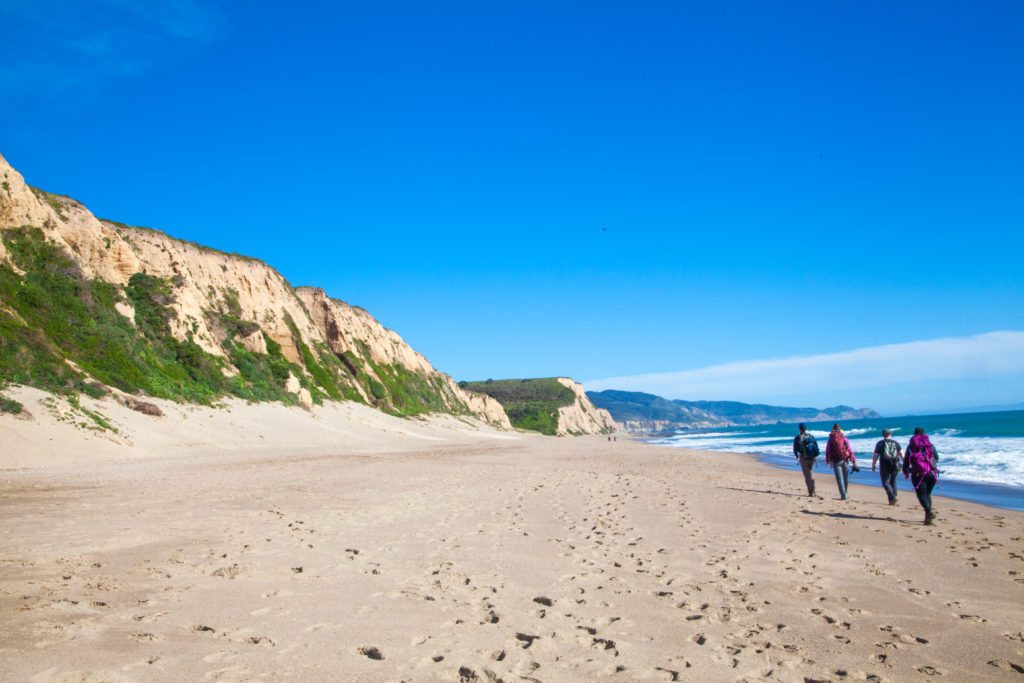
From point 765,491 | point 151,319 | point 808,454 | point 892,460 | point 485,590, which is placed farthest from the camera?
point 151,319

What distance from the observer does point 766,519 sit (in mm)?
11320

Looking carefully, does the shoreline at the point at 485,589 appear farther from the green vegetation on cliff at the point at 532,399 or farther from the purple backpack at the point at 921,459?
the green vegetation on cliff at the point at 532,399

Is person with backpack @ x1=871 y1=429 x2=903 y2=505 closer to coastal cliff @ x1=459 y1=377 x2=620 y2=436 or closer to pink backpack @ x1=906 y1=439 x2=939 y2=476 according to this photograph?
pink backpack @ x1=906 y1=439 x2=939 y2=476

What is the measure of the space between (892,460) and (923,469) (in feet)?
6.40

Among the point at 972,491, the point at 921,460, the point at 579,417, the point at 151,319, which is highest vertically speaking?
the point at 151,319

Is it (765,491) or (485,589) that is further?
(765,491)

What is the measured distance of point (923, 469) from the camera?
37.1 feet

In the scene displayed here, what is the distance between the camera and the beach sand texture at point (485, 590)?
443 cm

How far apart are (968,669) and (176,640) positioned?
5.95m

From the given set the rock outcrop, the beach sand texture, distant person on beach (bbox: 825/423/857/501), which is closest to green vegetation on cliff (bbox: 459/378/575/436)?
the rock outcrop

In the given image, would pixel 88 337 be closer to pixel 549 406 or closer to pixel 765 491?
pixel 765 491

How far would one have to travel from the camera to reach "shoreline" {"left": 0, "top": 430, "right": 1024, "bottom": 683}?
4.45 m

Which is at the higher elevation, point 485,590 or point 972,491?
point 485,590

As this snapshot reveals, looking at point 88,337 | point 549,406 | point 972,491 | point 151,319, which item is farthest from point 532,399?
point 972,491
